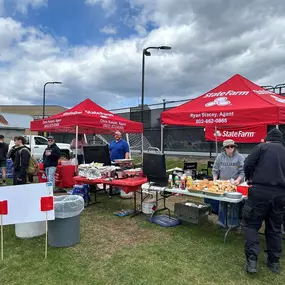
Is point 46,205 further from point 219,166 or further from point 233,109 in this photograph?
point 233,109

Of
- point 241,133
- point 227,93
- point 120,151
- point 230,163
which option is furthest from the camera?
point 241,133

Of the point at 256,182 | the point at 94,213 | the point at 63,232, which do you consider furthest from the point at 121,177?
the point at 256,182

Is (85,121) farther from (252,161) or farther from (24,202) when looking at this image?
(252,161)

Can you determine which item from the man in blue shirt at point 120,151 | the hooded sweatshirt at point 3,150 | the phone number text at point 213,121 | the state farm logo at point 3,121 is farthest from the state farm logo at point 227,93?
the state farm logo at point 3,121

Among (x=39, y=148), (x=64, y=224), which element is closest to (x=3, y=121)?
(x=39, y=148)

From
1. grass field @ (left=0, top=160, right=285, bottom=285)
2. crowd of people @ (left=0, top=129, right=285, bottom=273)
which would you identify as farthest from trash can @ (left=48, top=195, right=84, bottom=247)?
crowd of people @ (left=0, top=129, right=285, bottom=273)

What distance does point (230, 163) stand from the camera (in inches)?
173

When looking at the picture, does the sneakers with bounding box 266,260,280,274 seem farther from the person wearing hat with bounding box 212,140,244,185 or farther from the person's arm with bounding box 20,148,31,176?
the person's arm with bounding box 20,148,31,176

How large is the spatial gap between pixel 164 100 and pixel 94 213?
10.7 metres

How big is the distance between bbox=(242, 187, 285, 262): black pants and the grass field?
29 centimetres

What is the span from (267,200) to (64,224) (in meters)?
2.60

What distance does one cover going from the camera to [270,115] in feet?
14.0

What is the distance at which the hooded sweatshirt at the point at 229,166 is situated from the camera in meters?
4.34

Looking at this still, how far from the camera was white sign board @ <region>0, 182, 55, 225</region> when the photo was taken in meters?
3.21
